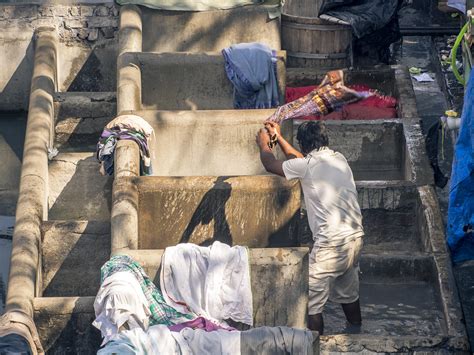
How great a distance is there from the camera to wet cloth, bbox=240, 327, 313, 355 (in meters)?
8.14

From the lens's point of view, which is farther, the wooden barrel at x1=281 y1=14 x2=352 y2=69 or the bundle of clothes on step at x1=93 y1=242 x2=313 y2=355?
the wooden barrel at x1=281 y1=14 x2=352 y2=69

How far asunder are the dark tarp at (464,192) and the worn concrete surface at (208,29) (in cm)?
391

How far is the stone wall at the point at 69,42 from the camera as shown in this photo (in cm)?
1399

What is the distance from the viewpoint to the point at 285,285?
894 cm

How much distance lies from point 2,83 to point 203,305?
6338 millimetres

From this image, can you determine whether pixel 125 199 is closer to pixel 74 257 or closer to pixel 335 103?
pixel 74 257

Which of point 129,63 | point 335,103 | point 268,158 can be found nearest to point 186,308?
point 268,158

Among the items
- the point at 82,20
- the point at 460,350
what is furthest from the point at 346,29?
the point at 460,350

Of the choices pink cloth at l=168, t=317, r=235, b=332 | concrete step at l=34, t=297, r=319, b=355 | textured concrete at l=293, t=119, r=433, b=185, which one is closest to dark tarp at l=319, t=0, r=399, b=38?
textured concrete at l=293, t=119, r=433, b=185

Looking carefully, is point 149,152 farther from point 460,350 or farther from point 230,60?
point 460,350

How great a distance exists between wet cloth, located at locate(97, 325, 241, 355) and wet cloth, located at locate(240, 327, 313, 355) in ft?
0.23

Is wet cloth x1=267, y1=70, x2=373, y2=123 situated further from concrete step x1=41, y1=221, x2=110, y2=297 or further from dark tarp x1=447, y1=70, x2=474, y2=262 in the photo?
concrete step x1=41, y1=221, x2=110, y2=297

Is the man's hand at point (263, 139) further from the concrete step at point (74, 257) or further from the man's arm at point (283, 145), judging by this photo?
the concrete step at point (74, 257)

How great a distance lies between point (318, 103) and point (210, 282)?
267 cm
